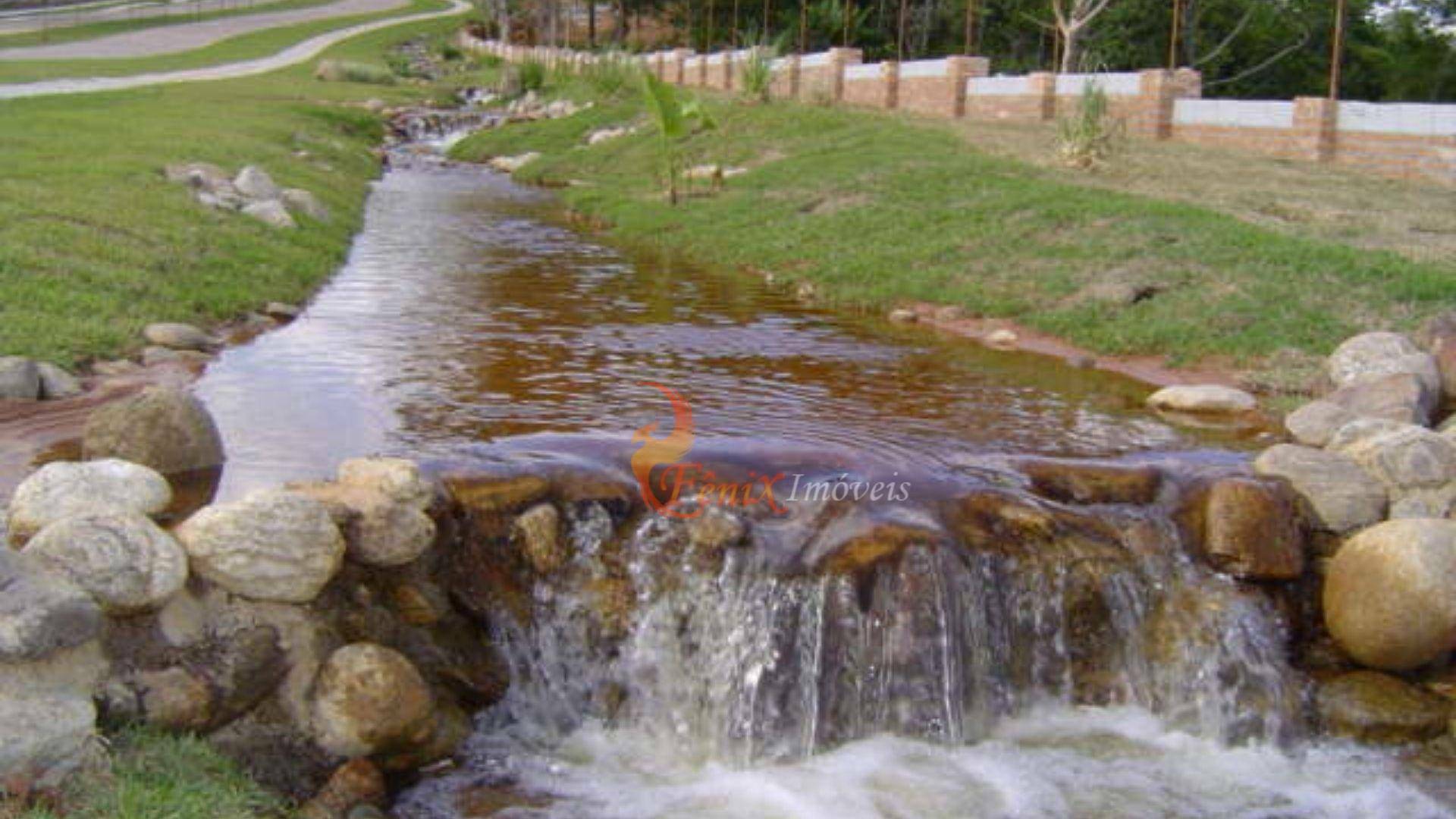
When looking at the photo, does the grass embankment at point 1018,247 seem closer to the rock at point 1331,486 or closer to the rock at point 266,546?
the rock at point 1331,486

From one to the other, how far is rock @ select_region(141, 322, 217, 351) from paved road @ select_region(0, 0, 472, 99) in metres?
19.6

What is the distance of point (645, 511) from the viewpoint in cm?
712

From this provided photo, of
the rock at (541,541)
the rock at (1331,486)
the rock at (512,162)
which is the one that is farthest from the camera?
the rock at (512,162)

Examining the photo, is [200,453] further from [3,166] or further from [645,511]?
[3,166]

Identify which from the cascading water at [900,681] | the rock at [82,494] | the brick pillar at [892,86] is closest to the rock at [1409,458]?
the cascading water at [900,681]

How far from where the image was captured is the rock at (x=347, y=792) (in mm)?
5508

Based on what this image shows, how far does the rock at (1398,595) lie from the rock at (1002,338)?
5.49 metres

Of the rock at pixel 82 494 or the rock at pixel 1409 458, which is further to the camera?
the rock at pixel 1409 458

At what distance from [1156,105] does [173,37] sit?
46.2 m

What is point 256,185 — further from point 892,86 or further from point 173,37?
point 173,37

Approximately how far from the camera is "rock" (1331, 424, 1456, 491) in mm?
7984

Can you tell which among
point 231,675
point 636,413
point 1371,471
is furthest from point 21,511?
point 1371,471

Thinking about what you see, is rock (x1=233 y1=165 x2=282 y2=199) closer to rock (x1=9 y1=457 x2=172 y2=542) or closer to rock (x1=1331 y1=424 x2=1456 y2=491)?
rock (x1=9 y1=457 x2=172 y2=542)

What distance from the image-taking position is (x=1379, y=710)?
6984 mm
